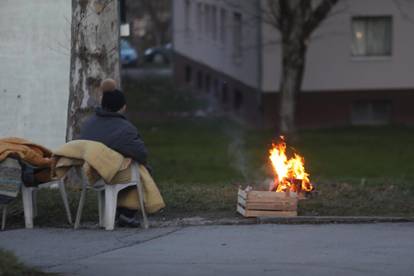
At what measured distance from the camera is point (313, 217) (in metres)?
9.58

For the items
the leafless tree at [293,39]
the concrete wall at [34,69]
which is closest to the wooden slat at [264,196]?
the concrete wall at [34,69]

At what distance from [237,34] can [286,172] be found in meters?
19.0

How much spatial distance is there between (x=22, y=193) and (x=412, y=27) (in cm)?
1957

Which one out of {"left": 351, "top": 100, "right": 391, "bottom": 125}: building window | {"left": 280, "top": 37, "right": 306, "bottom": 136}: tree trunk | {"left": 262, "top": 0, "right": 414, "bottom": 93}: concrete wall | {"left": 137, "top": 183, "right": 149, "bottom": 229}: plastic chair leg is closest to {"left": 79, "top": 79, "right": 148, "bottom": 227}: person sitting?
{"left": 137, "top": 183, "right": 149, "bottom": 229}: plastic chair leg

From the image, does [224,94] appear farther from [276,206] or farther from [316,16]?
[276,206]

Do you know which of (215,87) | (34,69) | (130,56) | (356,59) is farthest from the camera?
(130,56)

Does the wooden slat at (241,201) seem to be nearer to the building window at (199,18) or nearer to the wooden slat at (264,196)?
the wooden slat at (264,196)

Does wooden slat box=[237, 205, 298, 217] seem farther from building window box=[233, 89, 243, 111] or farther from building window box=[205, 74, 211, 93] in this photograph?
building window box=[205, 74, 211, 93]

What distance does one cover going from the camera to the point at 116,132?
9445 mm

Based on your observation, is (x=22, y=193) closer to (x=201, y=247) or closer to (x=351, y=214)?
(x=201, y=247)

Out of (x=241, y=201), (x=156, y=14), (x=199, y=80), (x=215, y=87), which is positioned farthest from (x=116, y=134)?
(x=156, y=14)

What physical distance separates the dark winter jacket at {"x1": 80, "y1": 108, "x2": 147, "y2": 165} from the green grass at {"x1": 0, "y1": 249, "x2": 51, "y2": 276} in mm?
2267

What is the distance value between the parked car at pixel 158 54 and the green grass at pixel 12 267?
144 feet

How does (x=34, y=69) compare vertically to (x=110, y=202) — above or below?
above
